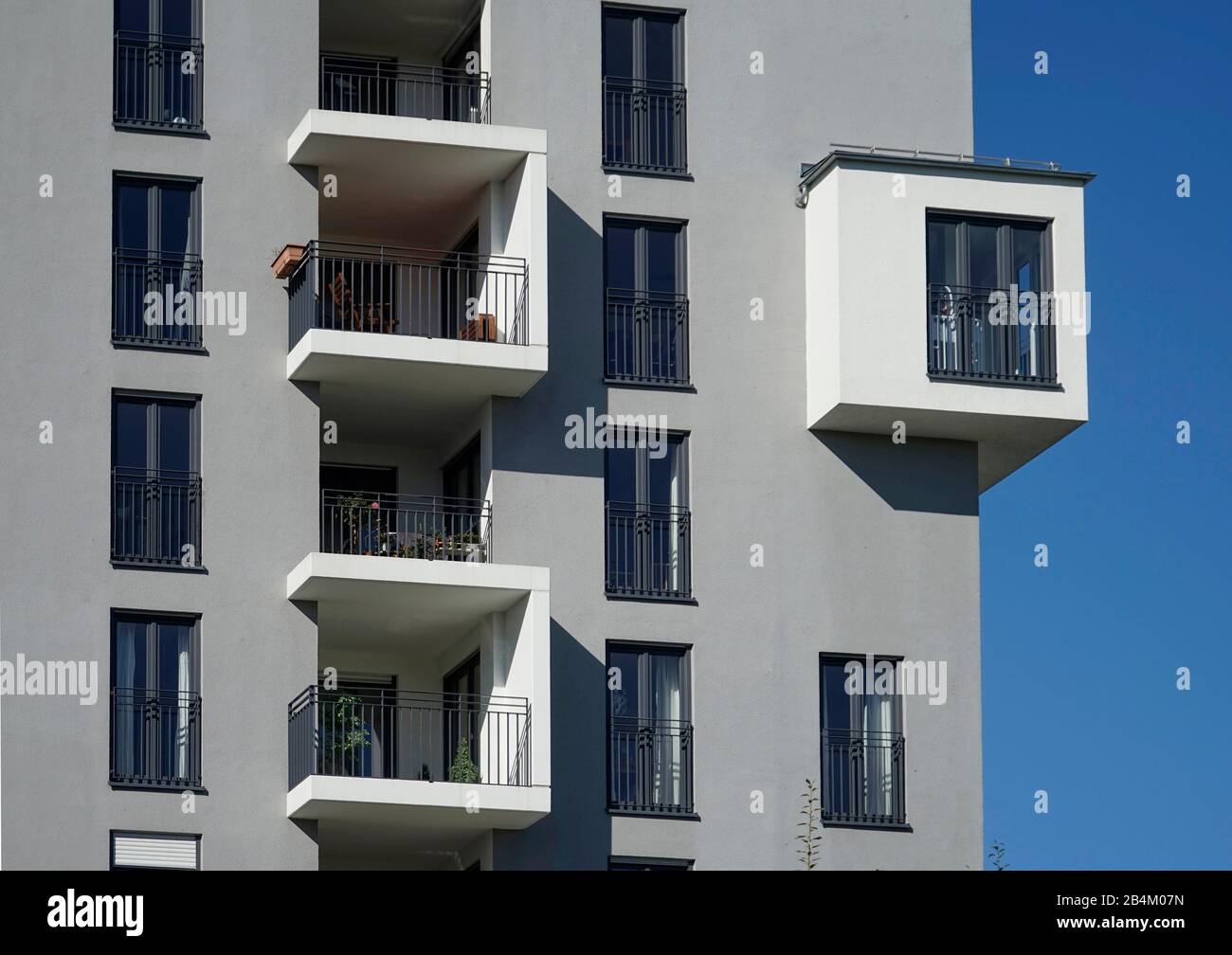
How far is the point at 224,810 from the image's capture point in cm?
4019

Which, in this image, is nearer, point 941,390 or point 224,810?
point 224,810

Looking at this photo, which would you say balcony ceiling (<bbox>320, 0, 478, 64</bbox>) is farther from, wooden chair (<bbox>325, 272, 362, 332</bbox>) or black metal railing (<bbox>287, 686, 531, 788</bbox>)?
black metal railing (<bbox>287, 686, 531, 788</bbox>)

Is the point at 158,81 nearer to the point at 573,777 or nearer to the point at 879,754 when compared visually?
the point at 573,777

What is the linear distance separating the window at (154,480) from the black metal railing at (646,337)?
6.17m

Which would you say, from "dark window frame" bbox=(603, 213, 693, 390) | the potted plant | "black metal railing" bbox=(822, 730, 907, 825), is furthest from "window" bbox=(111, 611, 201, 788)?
"black metal railing" bbox=(822, 730, 907, 825)

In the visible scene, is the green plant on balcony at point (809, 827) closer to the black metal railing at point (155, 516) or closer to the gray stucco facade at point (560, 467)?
the gray stucco facade at point (560, 467)

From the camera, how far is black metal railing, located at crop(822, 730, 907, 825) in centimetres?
4256

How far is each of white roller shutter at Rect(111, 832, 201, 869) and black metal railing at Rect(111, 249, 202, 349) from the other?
6912 mm

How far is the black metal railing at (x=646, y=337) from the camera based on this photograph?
4347 centimetres

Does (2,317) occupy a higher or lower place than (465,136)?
lower

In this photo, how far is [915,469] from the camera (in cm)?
4456

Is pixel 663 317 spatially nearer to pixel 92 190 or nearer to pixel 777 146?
pixel 777 146
